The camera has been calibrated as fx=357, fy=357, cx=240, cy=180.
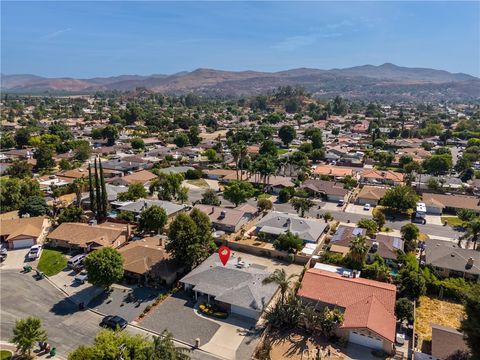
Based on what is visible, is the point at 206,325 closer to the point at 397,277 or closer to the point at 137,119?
the point at 397,277

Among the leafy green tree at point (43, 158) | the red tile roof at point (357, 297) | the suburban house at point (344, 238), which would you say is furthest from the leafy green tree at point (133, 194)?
the leafy green tree at point (43, 158)

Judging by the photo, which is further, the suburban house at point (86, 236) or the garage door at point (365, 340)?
the suburban house at point (86, 236)

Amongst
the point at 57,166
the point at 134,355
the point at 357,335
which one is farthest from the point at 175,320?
the point at 57,166

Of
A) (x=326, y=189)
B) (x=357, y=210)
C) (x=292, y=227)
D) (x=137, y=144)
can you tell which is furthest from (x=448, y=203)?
(x=137, y=144)

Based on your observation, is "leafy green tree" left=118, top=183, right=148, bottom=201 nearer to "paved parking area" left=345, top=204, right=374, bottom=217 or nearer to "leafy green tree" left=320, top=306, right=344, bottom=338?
"paved parking area" left=345, top=204, right=374, bottom=217

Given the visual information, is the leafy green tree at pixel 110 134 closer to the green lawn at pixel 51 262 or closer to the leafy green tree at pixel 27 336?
the green lawn at pixel 51 262
